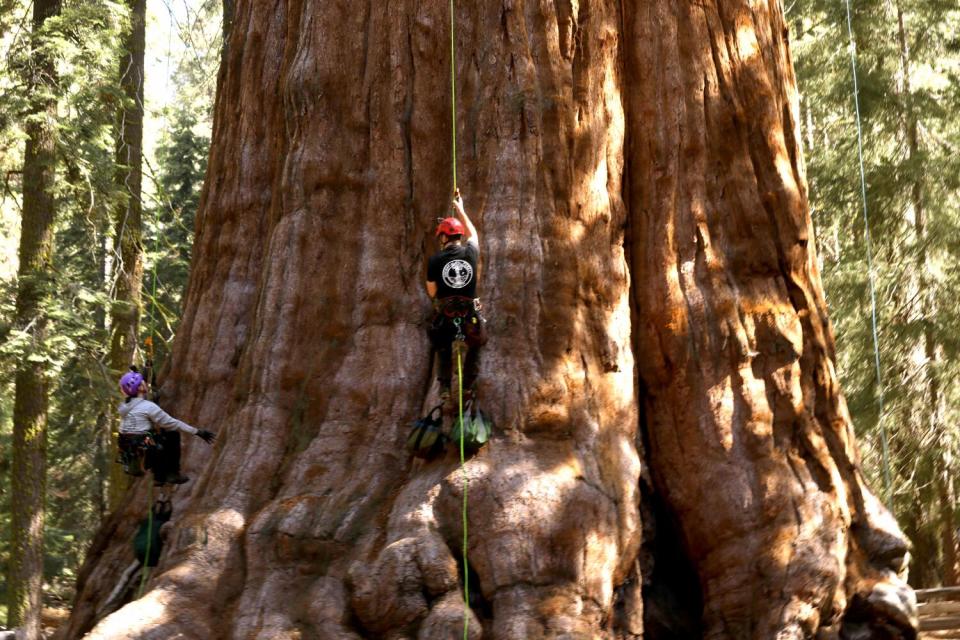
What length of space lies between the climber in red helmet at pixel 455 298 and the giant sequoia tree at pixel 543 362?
0.23 meters

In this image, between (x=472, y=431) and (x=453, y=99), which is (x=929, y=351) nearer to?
(x=453, y=99)

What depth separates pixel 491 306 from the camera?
336 inches

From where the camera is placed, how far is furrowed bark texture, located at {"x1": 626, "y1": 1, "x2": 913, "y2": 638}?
866cm

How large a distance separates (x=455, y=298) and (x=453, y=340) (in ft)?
1.06

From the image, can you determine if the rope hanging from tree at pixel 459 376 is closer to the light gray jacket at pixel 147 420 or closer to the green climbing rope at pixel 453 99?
the green climbing rope at pixel 453 99

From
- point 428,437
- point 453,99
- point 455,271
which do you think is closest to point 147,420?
point 428,437

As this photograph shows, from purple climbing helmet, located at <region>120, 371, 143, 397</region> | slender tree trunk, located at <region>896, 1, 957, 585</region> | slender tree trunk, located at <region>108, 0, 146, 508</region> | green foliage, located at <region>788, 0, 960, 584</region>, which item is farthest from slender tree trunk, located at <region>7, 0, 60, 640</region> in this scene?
slender tree trunk, located at <region>896, 1, 957, 585</region>

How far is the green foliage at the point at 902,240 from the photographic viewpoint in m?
18.9

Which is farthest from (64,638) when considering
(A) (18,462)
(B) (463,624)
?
(A) (18,462)

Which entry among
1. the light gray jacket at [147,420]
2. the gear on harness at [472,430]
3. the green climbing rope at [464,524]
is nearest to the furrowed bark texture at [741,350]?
the gear on harness at [472,430]

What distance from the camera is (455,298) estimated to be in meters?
8.04

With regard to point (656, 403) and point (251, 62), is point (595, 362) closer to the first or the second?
point (656, 403)

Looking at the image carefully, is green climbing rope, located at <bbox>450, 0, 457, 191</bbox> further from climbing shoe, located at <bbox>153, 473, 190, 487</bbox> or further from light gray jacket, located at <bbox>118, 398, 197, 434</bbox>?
climbing shoe, located at <bbox>153, 473, 190, 487</bbox>

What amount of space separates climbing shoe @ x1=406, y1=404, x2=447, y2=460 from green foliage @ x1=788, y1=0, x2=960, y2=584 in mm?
11993
